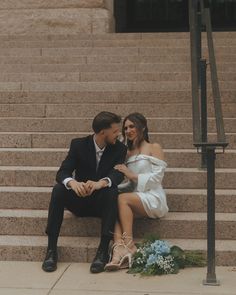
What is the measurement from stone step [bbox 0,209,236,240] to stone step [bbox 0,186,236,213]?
0.11 m

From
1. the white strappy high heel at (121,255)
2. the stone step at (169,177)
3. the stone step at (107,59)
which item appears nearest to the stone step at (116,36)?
the stone step at (107,59)

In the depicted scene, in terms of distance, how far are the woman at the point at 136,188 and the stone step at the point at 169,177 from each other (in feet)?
2.08

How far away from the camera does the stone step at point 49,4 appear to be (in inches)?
461

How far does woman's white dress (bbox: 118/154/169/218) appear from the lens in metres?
5.27

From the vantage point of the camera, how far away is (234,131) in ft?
23.0

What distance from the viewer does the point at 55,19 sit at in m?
11.7

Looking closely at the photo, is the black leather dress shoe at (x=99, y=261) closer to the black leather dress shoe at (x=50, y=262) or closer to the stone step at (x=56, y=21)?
the black leather dress shoe at (x=50, y=262)

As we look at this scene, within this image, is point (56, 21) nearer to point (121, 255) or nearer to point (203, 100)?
point (203, 100)

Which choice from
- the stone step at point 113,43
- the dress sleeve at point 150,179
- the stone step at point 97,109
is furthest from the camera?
the stone step at point 113,43

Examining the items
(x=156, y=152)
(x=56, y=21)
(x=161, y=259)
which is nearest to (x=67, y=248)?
(x=161, y=259)

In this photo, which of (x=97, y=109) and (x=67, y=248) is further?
(x=97, y=109)

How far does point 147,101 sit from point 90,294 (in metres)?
3.77

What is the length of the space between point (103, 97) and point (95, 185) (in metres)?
2.95

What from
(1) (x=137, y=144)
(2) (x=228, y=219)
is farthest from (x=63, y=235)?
(2) (x=228, y=219)
